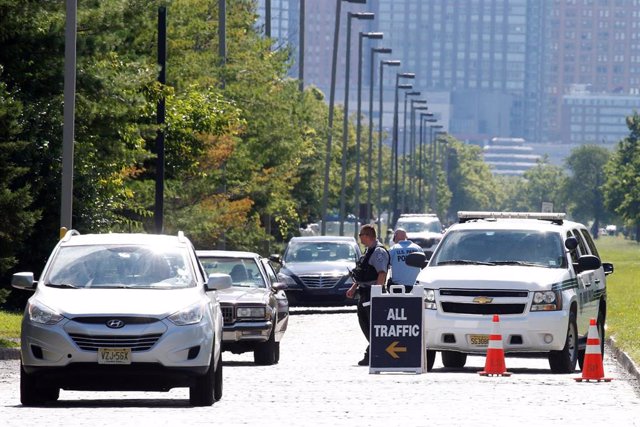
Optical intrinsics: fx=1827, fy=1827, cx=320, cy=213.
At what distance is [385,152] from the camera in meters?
165

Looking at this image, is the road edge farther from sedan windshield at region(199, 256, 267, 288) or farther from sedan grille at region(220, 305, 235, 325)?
sedan windshield at region(199, 256, 267, 288)

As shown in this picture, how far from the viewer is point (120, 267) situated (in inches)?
666

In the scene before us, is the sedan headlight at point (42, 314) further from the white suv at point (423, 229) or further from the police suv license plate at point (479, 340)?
the white suv at point (423, 229)

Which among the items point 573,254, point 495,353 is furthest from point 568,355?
point 573,254

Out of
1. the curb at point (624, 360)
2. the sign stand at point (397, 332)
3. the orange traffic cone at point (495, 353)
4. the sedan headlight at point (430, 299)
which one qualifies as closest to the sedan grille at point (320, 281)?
the curb at point (624, 360)

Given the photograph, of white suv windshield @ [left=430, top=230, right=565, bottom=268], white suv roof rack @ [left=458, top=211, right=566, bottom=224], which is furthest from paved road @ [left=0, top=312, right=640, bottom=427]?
white suv roof rack @ [left=458, top=211, right=566, bottom=224]

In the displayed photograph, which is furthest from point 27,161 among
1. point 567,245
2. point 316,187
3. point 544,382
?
point 316,187

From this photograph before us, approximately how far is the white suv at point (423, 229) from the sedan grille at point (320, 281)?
22.5 metres

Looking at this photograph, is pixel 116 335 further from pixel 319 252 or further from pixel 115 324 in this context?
pixel 319 252

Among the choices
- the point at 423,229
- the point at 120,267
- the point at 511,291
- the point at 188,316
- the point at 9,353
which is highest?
the point at 120,267

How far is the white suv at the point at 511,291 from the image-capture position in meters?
20.6

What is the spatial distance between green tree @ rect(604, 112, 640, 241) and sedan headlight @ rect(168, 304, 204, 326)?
286 ft

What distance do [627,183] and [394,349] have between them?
3674 inches

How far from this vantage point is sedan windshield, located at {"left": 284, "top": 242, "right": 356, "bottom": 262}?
1599 inches
